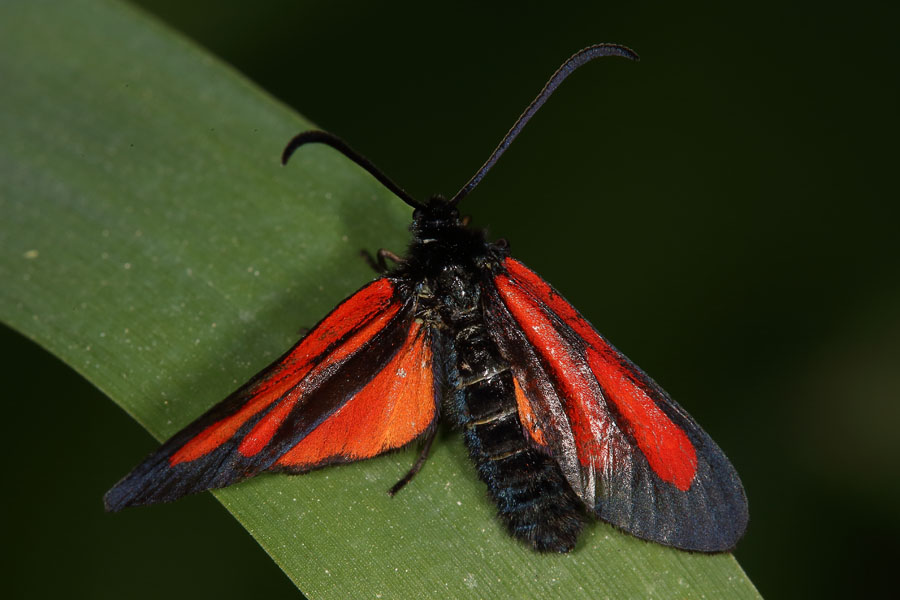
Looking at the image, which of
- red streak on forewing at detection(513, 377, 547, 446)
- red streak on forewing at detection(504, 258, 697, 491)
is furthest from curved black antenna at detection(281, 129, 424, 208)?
red streak on forewing at detection(513, 377, 547, 446)

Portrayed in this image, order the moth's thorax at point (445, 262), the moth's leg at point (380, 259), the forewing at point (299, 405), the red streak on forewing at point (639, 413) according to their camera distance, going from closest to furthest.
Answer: the forewing at point (299, 405) < the red streak on forewing at point (639, 413) < the moth's thorax at point (445, 262) < the moth's leg at point (380, 259)

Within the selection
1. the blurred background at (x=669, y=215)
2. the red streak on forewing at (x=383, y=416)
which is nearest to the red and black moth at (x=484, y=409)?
the red streak on forewing at (x=383, y=416)

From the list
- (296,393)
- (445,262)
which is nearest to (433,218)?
(445,262)

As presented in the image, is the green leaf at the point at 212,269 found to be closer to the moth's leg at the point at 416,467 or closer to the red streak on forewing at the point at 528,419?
the moth's leg at the point at 416,467

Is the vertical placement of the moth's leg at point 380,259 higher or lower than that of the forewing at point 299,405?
higher

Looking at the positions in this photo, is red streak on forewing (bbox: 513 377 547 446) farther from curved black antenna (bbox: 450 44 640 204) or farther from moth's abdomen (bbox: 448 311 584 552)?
curved black antenna (bbox: 450 44 640 204)

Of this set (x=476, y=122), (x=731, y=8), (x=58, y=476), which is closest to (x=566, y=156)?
(x=476, y=122)
